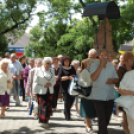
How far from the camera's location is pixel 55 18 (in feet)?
94.8

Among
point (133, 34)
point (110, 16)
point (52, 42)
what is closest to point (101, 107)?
point (110, 16)

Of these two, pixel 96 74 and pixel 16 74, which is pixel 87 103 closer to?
pixel 96 74

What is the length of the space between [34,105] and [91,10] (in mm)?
2967

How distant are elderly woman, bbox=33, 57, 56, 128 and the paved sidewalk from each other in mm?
302

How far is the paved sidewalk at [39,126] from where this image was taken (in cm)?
703

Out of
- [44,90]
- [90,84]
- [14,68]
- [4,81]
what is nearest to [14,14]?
[14,68]

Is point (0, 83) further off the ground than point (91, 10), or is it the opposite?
point (91, 10)

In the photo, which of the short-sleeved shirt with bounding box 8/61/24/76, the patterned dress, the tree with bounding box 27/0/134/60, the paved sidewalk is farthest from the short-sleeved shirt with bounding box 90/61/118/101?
the tree with bounding box 27/0/134/60

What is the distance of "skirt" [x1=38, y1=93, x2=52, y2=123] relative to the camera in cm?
755

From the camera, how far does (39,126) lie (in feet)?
25.0

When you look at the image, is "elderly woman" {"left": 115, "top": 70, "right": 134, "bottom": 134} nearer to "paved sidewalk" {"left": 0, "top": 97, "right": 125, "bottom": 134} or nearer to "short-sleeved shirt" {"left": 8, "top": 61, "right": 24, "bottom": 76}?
"paved sidewalk" {"left": 0, "top": 97, "right": 125, "bottom": 134}

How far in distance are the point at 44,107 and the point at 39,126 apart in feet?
1.69

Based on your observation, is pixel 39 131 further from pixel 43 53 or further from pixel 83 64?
pixel 43 53

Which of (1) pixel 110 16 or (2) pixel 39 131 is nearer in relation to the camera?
(2) pixel 39 131
